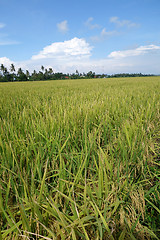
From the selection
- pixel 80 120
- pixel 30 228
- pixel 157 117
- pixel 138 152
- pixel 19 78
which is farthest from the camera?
pixel 19 78

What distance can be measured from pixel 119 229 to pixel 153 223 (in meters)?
0.19

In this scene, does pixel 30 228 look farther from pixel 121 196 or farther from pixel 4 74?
pixel 4 74

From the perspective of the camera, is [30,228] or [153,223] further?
[153,223]

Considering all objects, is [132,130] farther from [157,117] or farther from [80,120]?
[157,117]

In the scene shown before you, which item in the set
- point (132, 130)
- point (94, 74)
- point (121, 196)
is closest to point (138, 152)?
point (132, 130)

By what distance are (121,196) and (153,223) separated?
17cm

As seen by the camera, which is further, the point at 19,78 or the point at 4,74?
the point at 4,74

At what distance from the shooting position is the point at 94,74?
65.9 metres

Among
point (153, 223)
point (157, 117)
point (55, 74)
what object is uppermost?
point (55, 74)

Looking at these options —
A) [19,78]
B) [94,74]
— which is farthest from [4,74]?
[94,74]

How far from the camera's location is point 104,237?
0.50 m

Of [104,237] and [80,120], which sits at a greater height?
[80,120]

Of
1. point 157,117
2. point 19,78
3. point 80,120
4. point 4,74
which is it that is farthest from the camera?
point 4,74

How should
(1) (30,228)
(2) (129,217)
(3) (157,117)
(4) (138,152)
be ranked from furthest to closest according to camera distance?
(3) (157,117), (4) (138,152), (2) (129,217), (1) (30,228)
